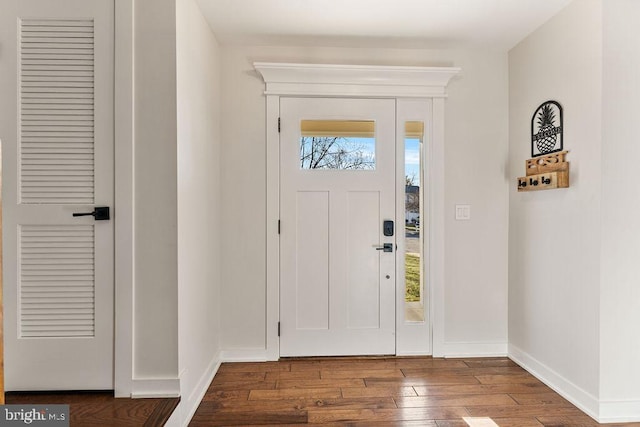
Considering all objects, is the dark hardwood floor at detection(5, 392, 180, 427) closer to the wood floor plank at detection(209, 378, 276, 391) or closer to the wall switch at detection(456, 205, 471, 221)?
the wood floor plank at detection(209, 378, 276, 391)

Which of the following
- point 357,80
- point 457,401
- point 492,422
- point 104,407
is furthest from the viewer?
point 357,80

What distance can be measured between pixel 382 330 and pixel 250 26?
2418 millimetres

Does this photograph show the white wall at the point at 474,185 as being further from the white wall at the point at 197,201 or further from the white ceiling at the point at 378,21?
the white wall at the point at 197,201

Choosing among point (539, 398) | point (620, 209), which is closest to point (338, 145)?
point (620, 209)

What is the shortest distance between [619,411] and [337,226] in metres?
1.99

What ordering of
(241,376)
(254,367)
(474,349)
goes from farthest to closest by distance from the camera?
1. (474,349)
2. (254,367)
3. (241,376)

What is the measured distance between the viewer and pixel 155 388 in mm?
1913

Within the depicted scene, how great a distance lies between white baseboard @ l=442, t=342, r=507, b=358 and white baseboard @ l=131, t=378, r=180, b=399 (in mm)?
1996

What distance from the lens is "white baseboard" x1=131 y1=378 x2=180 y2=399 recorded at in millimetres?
1907

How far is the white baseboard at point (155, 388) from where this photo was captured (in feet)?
6.26

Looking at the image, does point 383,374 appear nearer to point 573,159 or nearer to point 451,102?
point 573,159

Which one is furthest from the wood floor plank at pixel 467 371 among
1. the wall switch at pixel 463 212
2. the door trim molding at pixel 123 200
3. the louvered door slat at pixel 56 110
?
the louvered door slat at pixel 56 110

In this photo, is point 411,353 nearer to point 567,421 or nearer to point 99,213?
point 567,421

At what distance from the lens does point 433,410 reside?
2.16 metres
